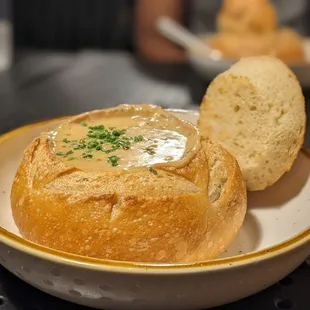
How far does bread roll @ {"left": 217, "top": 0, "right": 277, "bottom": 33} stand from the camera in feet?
6.04

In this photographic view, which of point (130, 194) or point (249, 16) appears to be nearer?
point (130, 194)

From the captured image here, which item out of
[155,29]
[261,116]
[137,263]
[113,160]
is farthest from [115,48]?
[137,263]

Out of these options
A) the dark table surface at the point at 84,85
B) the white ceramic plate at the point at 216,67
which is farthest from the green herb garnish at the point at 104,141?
the white ceramic plate at the point at 216,67

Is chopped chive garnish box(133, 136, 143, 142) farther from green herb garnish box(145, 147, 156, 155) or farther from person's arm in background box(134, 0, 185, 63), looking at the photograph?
person's arm in background box(134, 0, 185, 63)

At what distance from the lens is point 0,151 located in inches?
37.1

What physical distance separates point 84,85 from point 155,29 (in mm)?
369

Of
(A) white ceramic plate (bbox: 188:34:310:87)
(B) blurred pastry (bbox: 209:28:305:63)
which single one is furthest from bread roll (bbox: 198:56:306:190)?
(B) blurred pastry (bbox: 209:28:305:63)

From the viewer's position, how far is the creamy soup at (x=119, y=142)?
0.75 m

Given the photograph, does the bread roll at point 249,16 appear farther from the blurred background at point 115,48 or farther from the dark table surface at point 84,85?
the dark table surface at point 84,85

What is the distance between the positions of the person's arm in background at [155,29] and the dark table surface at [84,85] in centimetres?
5

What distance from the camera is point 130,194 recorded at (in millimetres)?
688

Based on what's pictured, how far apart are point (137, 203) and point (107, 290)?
110 mm

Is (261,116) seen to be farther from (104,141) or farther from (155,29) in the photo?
(155,29)

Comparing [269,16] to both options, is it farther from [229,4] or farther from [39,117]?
[39,117]
